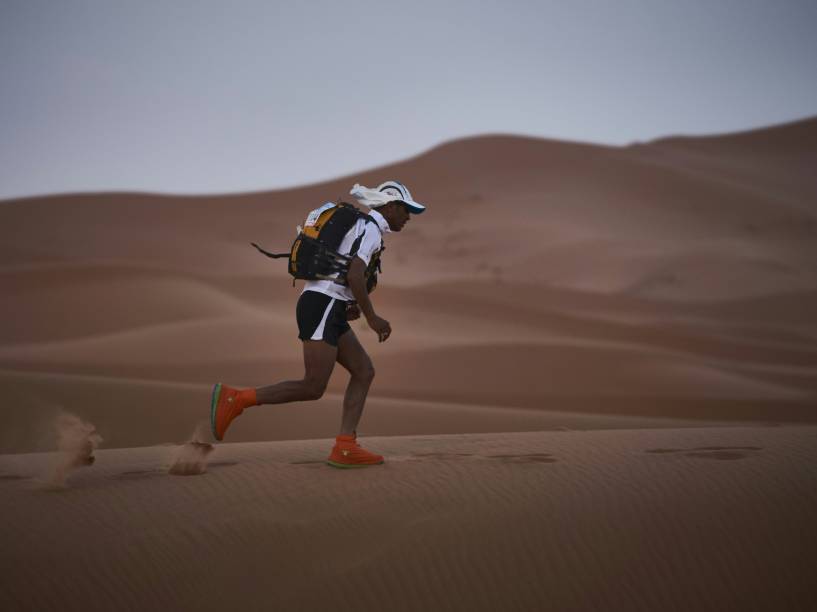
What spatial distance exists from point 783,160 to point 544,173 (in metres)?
16.4

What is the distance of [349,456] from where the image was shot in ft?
18.4

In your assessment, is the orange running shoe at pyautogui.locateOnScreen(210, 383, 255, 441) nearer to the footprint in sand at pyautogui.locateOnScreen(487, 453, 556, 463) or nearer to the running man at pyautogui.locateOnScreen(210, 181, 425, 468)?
the running man at pyautogui.locateOnScreen(210, 181, 425, 468)

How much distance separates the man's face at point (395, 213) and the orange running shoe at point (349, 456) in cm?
138

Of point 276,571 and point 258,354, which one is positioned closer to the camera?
point 276,571

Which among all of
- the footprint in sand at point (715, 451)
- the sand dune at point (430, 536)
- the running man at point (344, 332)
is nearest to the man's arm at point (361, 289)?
the running man at point (344, 332)

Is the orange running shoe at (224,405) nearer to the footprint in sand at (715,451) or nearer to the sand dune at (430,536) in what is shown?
the sand dune at (430,536)

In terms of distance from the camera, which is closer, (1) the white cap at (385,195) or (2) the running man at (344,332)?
(2) the running man at (344,332)

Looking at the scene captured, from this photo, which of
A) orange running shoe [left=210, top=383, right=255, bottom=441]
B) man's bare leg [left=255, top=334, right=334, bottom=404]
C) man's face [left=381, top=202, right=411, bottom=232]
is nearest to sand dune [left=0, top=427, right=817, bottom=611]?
orange running shoe [left=210, top=383, right=255, bottom=441]

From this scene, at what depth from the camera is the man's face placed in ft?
18.7

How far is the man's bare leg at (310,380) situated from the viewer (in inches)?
217

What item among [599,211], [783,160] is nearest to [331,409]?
[599,211]

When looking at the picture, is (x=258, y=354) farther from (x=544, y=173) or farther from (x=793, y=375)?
(x=544, y=173)

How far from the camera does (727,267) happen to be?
3647 cm

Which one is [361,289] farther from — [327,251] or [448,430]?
[448,430]
